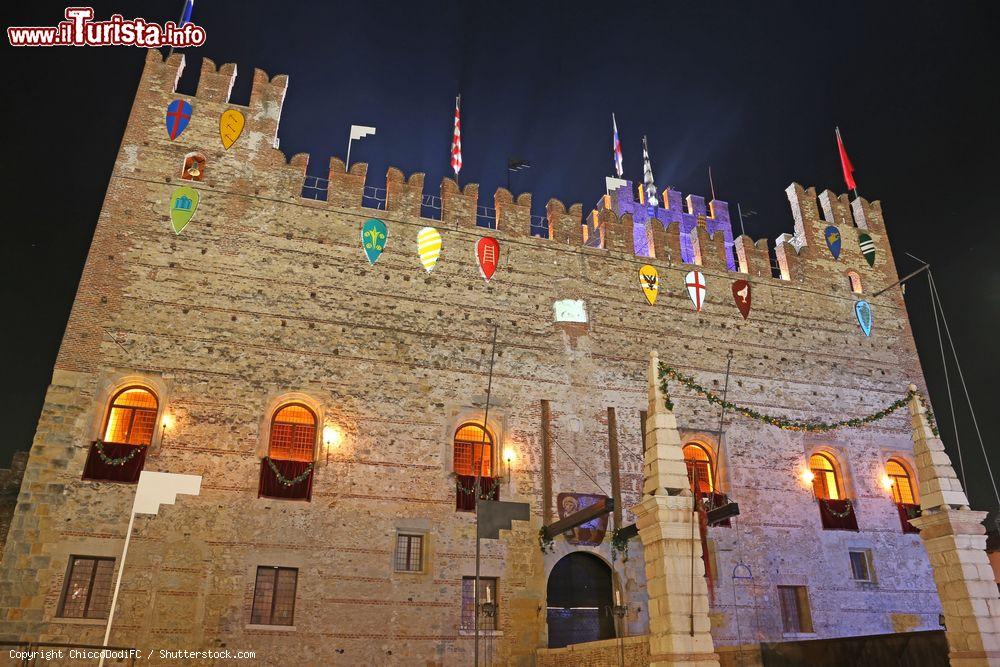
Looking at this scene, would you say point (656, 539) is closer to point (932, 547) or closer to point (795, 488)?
point (932, 547)

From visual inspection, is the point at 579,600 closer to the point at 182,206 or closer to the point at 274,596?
the point at 274,596

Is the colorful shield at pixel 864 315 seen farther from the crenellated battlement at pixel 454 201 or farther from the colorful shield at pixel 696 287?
the colorful shield at pixel 696 287

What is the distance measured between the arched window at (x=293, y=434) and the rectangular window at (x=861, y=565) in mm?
12885

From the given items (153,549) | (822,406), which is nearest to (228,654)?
(153,549)

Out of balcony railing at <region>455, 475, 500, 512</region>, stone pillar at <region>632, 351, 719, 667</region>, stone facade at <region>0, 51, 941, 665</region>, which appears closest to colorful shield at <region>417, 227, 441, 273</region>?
stone facade at <region>0, 51, 941, 665</region>

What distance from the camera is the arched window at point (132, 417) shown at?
14.1m

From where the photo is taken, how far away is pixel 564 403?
16.7 metres

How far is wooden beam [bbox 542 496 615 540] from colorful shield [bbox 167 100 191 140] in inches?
476

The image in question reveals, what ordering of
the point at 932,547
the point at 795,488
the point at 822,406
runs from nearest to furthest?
the point at 932,547, the point at 795,488, the point at 822,406

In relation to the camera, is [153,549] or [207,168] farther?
[207,168]

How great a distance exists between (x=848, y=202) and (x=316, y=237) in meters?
Result: 15.9

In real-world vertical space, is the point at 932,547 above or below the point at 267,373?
below

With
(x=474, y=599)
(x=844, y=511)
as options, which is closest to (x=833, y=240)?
(x=844, y=511)

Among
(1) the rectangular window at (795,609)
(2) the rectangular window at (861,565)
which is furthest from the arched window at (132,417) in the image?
(2) the rectangular window at (861,565)
